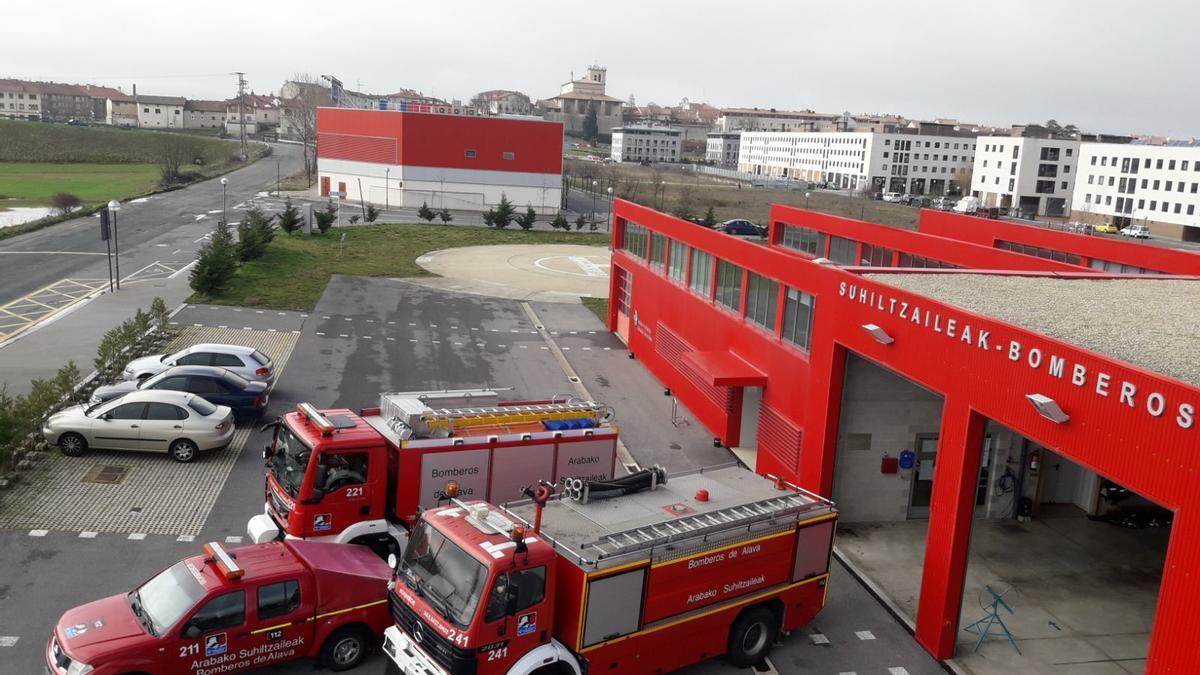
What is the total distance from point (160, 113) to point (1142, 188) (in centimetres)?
16949

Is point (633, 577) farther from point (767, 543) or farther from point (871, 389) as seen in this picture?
point (871, 389)

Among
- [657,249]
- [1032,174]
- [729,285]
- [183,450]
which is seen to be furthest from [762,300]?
[1032,174]

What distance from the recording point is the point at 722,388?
21141mm

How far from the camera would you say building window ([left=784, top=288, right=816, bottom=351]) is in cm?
1792

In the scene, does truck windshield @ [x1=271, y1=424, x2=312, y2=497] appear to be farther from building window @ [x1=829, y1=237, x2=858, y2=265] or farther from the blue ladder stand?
building window @ [x1=829, y1=237, x2=858, y2=265]

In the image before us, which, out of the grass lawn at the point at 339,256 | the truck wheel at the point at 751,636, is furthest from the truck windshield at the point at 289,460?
the grass lawn at the point at 339,256

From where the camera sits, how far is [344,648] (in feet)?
37.5

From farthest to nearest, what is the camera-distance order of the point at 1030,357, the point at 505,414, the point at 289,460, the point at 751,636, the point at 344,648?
the point at 505,414, the point at 289,460, the point at 751,636, the point at 344,648, the point at 1030,357

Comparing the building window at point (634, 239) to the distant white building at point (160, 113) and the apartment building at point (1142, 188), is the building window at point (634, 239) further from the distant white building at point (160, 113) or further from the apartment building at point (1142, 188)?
the distant white building at point (160, 113)

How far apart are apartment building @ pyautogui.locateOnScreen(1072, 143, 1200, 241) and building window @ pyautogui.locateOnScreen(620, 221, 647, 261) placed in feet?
229

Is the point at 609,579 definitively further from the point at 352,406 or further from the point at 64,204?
the point at 64,204

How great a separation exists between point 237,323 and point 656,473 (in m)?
22.2

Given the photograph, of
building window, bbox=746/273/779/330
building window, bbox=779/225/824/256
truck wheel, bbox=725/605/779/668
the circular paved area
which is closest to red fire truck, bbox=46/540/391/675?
truck wheel, bbox=725/605/779/668

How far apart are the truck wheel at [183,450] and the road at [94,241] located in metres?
18.0
